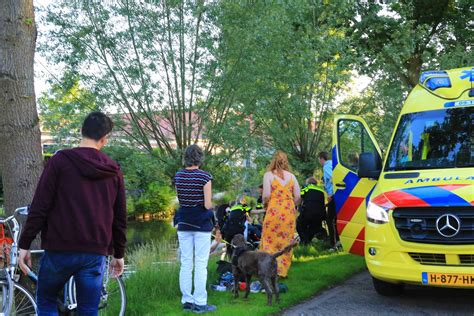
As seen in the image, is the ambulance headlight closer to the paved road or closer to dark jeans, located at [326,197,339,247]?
the paved road

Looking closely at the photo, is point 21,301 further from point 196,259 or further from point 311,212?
point 311,212

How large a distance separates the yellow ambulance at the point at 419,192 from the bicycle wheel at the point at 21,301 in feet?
12.2

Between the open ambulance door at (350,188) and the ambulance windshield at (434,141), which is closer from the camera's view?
the ambulance windshield at (434,141)

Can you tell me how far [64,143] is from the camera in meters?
12.4

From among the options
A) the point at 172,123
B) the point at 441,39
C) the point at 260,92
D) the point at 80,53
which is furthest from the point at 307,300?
the point at 441,39

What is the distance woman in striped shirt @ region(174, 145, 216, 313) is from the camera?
20.8 feet

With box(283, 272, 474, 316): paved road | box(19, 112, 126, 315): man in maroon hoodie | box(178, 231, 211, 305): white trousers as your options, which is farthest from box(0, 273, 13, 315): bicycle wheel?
box(283, 272, 474, 316): paved road

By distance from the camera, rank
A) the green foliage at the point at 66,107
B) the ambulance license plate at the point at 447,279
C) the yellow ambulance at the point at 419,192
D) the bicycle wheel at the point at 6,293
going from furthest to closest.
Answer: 1. the green foliage at the point at 66,107
2. the yellow ambulance at the point at 419,192
3. the ambulance license plate at the point at 447,279
4. the bicycle wheel at the point at 6,293

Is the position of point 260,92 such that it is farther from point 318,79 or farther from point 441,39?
point 441,39

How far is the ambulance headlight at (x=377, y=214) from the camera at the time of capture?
6230 mm

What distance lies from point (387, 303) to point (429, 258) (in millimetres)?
1135

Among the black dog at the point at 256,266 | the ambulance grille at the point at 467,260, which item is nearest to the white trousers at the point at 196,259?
the black dog at the point at 256,266

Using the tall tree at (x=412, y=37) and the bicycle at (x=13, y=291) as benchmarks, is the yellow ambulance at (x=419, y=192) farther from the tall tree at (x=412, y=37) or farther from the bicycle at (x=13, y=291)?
the tall tree at (x=412, y=37)

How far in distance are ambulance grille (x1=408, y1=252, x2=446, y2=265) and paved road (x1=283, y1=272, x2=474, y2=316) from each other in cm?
71
